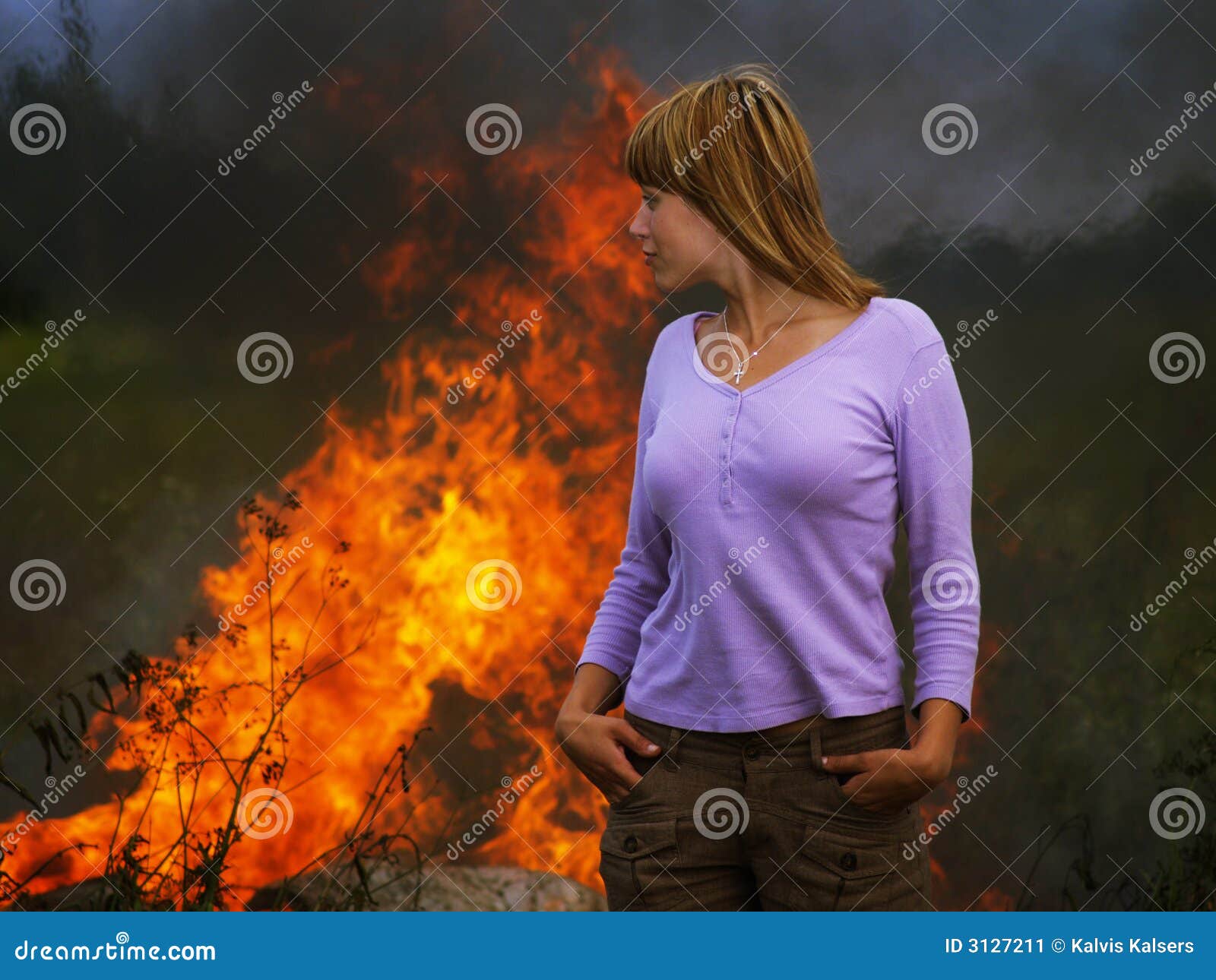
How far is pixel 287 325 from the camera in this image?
3961mm

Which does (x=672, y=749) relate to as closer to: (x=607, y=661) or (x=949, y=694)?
(x=607, y=661)

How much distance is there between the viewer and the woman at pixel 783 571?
1728 millimetres

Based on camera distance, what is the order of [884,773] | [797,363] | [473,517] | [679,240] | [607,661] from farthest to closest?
[473,517]
[607,661]
[679,240]
[797,363]
[884,773]

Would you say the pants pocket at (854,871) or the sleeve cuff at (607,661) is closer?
the pants pocket at (854,871)

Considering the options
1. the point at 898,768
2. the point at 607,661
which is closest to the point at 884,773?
the point at 898,768

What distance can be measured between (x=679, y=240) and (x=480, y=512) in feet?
7.10

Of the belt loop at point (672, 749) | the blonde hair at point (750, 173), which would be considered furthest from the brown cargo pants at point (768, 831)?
the blonde hair at point (750, 173)

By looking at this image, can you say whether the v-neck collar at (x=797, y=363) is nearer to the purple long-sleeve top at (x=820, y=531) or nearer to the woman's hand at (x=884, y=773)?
the purple long-sleeve top at (x=820, y=531)

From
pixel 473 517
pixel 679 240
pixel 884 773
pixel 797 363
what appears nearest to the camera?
pixel 884 773

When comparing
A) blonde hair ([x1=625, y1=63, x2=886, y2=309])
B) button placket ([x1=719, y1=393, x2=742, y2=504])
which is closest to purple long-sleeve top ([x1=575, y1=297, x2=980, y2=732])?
button placket ([x1=719, y1=393, x2=742, y2=504])

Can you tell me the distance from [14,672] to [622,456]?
2.02 m

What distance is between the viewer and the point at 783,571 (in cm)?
175

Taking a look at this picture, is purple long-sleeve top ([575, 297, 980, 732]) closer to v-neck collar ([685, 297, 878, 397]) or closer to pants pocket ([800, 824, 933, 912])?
v-neck collar ([685, 297, 878, 397])

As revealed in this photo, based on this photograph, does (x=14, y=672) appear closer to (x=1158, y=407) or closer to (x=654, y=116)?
(x=654, y=116)
